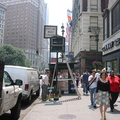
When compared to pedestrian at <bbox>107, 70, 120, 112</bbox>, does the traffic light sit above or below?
above

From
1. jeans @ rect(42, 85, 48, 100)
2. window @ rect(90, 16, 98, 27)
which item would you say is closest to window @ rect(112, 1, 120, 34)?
jeans @ rect(42, 85, 48, 100)

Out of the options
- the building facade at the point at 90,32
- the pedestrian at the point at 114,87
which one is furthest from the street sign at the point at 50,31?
the building facade at the point at 90,32

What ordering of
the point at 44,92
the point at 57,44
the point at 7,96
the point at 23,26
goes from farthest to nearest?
the point at 23,26, the point at 57,44, the point at 44,92, the point at 7,96

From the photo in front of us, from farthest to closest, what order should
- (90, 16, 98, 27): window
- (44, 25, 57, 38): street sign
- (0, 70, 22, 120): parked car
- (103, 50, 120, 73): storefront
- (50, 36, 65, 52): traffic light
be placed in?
1. (90, 16, 98, 27): window
2. (103, 50, 120, 73): storefront
3. (44, 25, 57, 38): street sign
4. (50, 36, 65, 52): traffic light
5. (0, 70, 22, 120): parked car

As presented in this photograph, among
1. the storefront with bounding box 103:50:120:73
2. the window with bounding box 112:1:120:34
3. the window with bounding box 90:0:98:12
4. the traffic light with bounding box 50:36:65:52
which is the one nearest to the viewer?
the traffic light with bounding box 50:36:65:52

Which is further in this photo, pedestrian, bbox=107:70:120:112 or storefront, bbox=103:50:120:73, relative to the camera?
storefront, bbox=103:50:120:73

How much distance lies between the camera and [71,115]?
21.8 ft

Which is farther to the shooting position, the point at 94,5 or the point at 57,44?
the point at 94,5

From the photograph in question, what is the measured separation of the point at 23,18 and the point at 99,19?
4309 inches

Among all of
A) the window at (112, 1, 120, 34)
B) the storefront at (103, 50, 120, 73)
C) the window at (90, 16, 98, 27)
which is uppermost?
the window at (90, 16, 98, 27)

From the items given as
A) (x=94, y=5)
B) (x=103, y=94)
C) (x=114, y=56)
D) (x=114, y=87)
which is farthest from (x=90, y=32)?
(x=103, y=94)

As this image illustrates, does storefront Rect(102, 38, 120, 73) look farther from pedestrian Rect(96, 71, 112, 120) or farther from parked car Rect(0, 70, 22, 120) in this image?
parked car Rect(0, 70, 22, 120)

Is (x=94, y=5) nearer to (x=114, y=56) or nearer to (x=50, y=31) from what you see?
(x=114, y=56)

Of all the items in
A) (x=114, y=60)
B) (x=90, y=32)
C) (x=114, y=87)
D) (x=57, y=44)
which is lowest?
(x=114, y=87)
